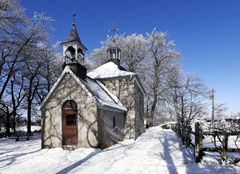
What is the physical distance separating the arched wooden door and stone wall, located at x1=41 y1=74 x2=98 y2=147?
0.81 feet

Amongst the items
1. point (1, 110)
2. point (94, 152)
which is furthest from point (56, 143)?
point (1, 110)

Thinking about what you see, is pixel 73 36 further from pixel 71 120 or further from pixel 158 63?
pixel 158 63

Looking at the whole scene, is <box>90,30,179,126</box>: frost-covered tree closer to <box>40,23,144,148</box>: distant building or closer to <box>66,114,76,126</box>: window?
<box>40,23,144,148</box>: distant building

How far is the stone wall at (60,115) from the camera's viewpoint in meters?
13.5

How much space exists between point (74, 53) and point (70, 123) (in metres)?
5.24

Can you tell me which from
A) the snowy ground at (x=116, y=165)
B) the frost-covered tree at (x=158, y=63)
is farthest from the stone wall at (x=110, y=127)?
the frost-covered tree at (x=158, y=63)

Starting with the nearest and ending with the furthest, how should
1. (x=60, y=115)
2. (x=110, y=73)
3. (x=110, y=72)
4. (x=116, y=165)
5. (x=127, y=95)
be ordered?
(x=116, y=165), (x=60, y=115), (x=127, y=95), (x=110, y=73), (x=110, y=72)

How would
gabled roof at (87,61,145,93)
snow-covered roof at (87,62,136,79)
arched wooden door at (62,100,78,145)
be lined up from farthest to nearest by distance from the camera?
1. snow-covered roof at (87,62,136,79)
2. gabled roof at (87,61,145,93)
3. arched wooden door at (62,100,78,145)

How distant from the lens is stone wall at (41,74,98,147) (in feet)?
44.4

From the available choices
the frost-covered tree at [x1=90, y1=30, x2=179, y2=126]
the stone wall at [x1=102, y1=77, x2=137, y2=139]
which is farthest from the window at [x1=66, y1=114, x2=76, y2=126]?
the frost-covered tree at [x1=90, y1=30, x2=179, y2=126]

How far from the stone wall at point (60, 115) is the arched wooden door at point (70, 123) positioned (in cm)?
25

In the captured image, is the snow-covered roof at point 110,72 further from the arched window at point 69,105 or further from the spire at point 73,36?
the arched window at point 69,105

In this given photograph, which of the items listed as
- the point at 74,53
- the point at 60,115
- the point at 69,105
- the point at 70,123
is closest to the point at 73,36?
the point at 74,53

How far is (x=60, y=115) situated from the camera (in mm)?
14312
